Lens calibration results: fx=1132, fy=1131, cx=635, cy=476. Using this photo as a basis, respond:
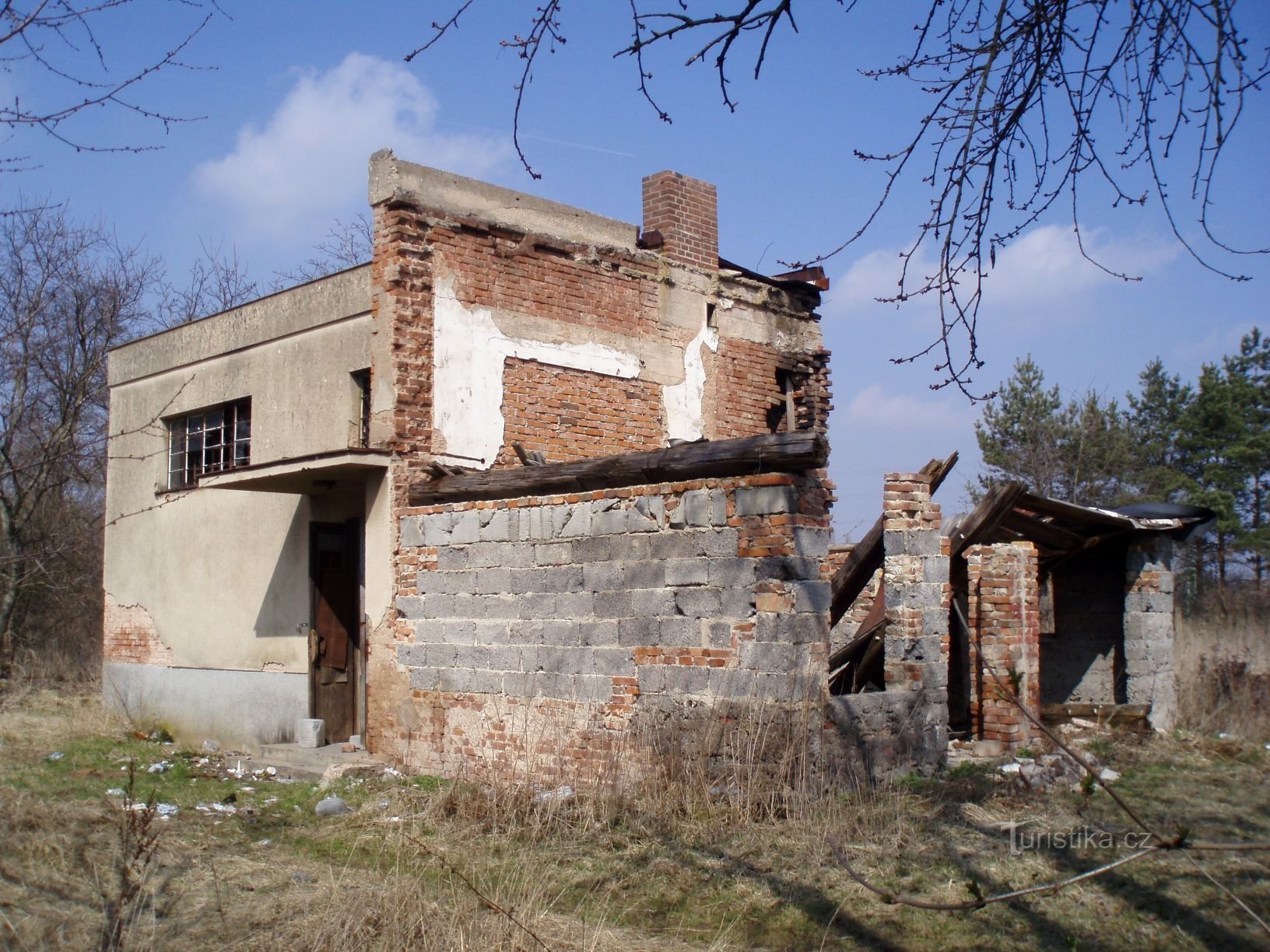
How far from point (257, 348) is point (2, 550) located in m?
11.9

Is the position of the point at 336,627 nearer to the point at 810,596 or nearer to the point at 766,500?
the point at 766,500

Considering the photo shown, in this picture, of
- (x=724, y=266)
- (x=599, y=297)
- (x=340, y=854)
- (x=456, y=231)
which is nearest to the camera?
(x=340, y=854)

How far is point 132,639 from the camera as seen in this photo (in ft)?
50.8

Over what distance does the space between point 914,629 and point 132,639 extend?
11.2 metres

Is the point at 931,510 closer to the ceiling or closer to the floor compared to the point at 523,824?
closer to the ceiling

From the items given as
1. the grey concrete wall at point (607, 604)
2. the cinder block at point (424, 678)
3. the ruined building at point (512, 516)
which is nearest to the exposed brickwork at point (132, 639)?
the ruined building at point (512, 516)

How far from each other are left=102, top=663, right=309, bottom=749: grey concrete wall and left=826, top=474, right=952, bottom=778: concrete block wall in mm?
6847

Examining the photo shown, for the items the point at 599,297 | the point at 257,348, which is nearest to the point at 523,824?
the point at 599,297

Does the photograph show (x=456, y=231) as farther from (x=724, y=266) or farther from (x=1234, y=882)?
(x=1234, y=882)

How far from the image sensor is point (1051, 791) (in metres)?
8.04

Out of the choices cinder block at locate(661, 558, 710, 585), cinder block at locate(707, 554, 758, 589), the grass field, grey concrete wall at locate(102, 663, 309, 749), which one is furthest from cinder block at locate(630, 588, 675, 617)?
grey concrete wall at locate(102, 663, 309, 749)

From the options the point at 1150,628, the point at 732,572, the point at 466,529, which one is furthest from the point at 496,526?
the point at 1150,628

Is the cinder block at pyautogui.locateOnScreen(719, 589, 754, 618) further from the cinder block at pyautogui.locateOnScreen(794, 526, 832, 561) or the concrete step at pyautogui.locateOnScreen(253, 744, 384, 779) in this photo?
the concrete step at pyautogui.locateOnScreen(253, 744, 384, 779)

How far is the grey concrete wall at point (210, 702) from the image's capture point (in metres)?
12.8
